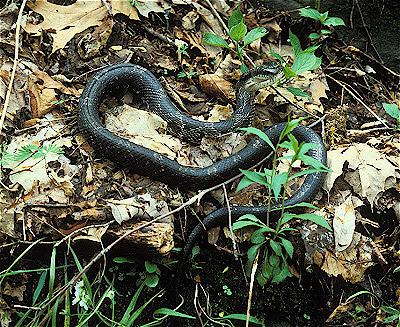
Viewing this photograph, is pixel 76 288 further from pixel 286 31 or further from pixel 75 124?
pixel 286 31

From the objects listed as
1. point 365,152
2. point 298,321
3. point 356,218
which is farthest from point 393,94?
point 298,321

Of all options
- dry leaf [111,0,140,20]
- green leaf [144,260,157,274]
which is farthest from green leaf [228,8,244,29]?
green leaf [144,260,157,274]

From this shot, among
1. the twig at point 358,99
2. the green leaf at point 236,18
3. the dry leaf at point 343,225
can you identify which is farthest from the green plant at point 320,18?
the dry leaf at point 343,225

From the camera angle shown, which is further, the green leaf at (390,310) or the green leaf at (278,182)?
the green leaf at (390,310)

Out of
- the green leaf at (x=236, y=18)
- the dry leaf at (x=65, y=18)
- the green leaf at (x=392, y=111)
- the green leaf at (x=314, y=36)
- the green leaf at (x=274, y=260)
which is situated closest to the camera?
the green leaf at (x=274, y=260)

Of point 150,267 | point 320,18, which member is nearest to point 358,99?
point 320,18

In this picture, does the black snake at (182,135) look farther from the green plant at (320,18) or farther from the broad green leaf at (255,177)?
the green plant at (320,18)
